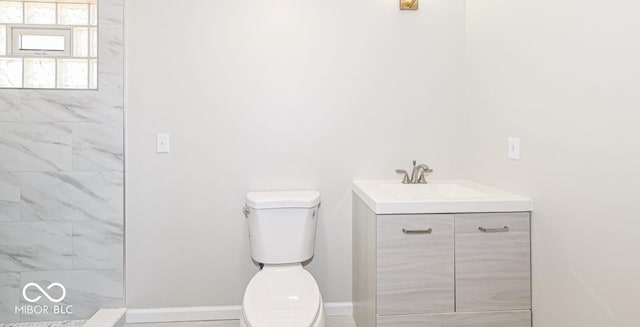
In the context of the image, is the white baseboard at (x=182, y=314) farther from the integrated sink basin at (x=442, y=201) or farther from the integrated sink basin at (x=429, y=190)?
the integrated sink basin at (x=429, y=190)

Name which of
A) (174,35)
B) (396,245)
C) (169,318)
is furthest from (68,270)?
(396,245)

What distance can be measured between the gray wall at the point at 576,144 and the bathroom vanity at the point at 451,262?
0.08m

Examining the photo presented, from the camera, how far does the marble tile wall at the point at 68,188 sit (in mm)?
2162

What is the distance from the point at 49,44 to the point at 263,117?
49.6 inches

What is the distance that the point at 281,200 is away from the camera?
2027mm

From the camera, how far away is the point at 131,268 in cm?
226

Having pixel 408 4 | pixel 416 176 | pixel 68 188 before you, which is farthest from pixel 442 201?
pixel 68 188

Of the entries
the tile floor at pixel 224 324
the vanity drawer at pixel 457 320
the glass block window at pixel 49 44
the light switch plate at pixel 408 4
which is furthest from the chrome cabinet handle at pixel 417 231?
the glass block window at pixel 49 44

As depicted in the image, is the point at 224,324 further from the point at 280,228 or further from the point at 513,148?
the point at 513,148

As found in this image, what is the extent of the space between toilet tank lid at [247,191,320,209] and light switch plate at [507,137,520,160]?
3.27 feet

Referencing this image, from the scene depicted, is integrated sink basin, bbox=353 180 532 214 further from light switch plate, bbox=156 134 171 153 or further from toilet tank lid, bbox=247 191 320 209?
light switch plate, bbox=156 134 171 153

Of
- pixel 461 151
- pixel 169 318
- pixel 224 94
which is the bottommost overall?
pixel 169 318

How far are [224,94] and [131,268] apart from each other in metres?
1.15

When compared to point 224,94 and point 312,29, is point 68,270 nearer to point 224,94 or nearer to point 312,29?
point 224,94
